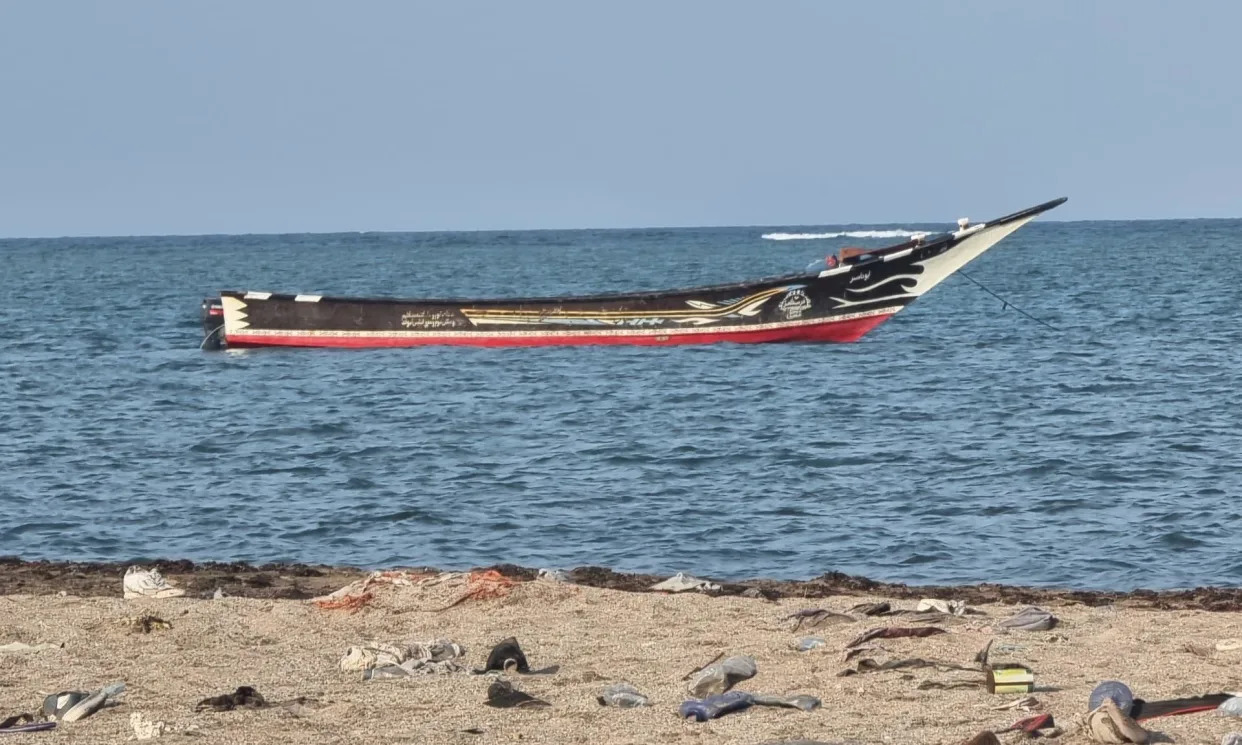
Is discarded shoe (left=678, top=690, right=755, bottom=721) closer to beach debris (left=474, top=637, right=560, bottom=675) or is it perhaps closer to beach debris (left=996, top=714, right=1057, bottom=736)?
beach debris (left=474, top=637, right=560, bottom=675)

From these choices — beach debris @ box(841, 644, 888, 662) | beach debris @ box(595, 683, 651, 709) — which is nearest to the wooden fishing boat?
beach debris @ box(841, 644, 888, 662)

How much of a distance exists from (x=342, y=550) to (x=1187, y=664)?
26.2 feet

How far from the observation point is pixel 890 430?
21.8m

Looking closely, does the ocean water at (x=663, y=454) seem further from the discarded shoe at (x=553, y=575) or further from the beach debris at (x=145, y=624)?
the beach debris at (x=145, y=624)

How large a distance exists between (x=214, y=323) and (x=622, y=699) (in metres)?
25.7

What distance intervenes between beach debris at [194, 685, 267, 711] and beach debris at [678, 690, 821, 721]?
2169mm

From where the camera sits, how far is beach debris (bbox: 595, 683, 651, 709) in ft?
28.5

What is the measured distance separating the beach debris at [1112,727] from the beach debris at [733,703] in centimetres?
147

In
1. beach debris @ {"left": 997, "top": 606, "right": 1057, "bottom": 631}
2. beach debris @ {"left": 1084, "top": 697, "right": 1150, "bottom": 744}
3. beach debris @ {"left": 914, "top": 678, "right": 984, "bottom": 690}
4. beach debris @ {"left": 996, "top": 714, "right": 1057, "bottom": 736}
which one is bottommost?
beach debris @ {"left": 997, "top": 606, "right": 1057, "bottom": 631}

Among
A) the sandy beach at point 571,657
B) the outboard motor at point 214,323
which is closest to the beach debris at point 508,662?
the sandy beach at point 571,657

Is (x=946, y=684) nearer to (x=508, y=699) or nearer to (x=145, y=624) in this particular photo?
(x=508, y=699)

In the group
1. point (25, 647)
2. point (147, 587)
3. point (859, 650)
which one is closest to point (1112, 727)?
point (859, 650)

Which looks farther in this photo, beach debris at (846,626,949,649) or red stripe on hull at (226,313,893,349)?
red stripe on hull at (226,313,893,349)

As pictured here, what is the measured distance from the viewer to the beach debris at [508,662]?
9508mm
